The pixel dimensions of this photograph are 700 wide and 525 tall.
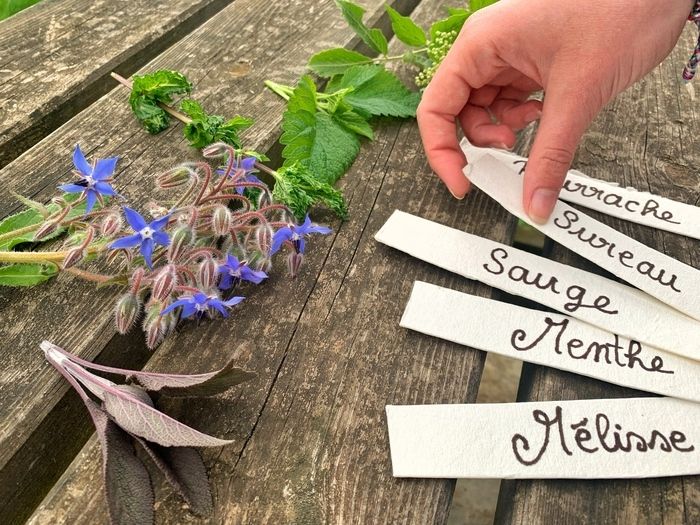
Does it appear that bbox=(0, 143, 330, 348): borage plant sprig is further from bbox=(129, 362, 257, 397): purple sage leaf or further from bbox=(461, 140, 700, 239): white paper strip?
bbox=(461, 140, 700, 239): white paper strip

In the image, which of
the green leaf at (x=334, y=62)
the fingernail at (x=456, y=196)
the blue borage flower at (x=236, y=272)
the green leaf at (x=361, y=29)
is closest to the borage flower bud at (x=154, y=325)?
the blue borage flower at (x=236, y=272)

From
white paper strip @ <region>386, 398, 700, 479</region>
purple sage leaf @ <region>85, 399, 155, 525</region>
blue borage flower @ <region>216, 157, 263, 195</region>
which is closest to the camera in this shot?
purple sage leaf @ <region>85, 399, 155, 525</region>

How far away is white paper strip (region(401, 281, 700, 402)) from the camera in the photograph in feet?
3.18

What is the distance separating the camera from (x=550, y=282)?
1.12m

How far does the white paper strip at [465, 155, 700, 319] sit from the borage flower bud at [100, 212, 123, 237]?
669 millimetres

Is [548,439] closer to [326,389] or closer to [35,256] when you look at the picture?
[326,389]

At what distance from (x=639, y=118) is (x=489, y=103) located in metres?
0.41

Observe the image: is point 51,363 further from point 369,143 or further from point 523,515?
point 369,143

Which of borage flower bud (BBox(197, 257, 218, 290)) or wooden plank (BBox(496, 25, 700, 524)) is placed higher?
borage flower bud (BBox(197, 257, 218, 290))

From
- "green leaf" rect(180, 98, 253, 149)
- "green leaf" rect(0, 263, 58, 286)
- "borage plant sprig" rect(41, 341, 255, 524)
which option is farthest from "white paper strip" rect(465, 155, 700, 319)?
"green leaf" rect(0, 263, 58, 286)

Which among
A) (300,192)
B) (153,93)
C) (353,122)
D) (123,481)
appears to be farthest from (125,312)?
(353,122)

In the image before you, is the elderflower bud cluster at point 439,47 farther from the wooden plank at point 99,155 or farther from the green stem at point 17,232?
the green stem at point 17,232

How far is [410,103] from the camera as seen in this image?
1.54 m

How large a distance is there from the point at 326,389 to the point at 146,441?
0.26m
